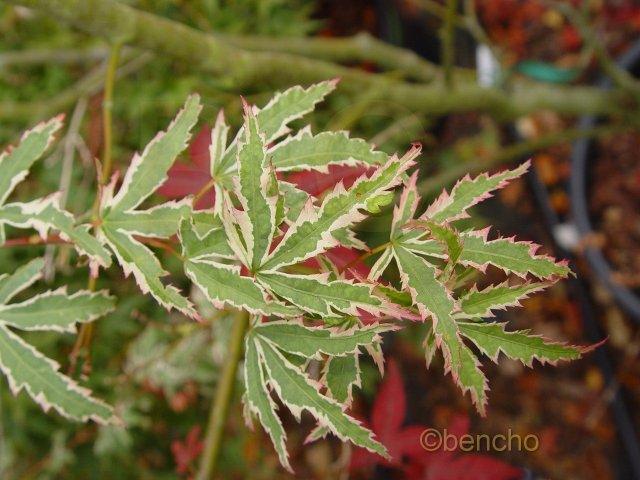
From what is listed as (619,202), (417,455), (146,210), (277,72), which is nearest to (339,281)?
(146,210)

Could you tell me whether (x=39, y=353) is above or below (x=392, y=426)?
above

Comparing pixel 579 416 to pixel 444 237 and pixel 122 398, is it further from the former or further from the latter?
pixel 444 237

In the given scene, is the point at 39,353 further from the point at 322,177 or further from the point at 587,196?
the point at 587,196

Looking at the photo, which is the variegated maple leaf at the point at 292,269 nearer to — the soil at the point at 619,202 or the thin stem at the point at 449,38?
the thin stem at the point at 449,38

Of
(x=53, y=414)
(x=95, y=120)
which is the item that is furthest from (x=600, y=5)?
(x=53, y=414)

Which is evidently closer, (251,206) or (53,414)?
(251,206)

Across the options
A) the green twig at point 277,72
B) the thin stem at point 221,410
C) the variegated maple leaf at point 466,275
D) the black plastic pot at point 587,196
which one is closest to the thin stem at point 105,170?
the green twig at point 277,72

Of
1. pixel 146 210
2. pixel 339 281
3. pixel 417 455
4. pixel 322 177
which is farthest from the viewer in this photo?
pixel 417 455
